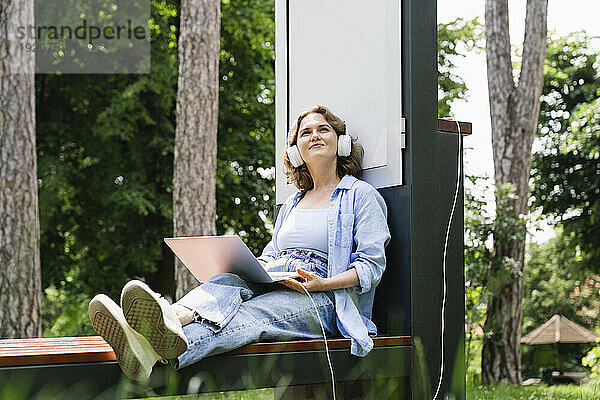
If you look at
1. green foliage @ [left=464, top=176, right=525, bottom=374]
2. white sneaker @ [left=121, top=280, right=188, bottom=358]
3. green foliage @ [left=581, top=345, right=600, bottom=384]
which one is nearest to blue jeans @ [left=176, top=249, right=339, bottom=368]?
white sneaker @ [left=121, top=280, right=188, bottom=358]

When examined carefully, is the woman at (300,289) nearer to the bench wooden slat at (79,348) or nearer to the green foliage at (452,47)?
the bench wooden slat at (79,348)

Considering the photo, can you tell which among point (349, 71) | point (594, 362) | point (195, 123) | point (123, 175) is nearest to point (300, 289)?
point (349, 71)

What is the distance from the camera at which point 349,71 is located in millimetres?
3365

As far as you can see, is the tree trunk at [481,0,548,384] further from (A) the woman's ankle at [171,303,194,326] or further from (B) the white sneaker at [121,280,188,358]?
(B) the white sneaker at [121,280,188,358]

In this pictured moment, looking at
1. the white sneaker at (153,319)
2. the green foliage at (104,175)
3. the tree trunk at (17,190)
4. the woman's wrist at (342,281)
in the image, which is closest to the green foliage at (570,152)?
the green foliage at (104,175)

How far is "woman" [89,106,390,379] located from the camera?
6.98 feet

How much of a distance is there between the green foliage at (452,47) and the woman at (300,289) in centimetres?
766

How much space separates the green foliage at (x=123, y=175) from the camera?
9070mm

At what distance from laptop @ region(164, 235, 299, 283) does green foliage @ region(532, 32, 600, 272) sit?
678cm

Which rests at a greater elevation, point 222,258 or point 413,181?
point 413,181

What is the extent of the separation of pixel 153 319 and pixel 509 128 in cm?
584

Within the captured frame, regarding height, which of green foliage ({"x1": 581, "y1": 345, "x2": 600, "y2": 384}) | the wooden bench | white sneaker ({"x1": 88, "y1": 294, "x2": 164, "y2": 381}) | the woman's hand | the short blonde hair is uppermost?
the short blonde hair

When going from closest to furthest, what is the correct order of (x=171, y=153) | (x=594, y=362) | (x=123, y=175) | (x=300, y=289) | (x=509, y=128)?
Answer: (x=300, y=289)
(x=594, y=362)
(x=509, y=128)
(x=123, y=175)
(x=171, y=153)

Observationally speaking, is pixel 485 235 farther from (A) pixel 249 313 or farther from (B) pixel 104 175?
(B) pixel 104 175
